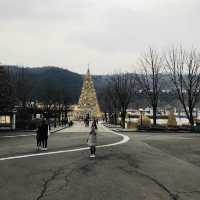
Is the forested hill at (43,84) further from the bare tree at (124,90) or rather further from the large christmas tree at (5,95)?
the large christmas tree at (5,95)

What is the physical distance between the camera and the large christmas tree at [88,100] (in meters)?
129

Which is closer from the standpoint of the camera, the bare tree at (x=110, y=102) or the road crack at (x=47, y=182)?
the road crack at (x=47, y=182)

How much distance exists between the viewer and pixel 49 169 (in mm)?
13336

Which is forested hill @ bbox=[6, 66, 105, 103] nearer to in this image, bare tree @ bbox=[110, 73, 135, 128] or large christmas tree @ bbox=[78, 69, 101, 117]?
large christmas tree @ bbox=[78, 69, 101, 117]

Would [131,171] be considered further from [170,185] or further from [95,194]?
[95,194]

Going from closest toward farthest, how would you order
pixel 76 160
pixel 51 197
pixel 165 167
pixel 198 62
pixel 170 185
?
pixel 51 197 → pixel 170 185 → pixel 165 167 → pixel 76 160 → pixel 198 62

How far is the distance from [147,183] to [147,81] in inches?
1678

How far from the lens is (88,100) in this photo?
129 meters

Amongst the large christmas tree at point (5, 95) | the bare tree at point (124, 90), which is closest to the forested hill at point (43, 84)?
the bare tree at point (124, 90)

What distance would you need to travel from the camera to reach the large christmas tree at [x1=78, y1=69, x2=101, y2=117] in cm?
12888

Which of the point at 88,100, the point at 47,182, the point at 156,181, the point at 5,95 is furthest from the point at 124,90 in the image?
the point at 88,100

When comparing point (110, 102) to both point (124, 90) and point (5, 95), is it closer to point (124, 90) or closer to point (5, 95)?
point (124, 90)

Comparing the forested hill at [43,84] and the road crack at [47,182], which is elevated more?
the forested hill at [43,84]

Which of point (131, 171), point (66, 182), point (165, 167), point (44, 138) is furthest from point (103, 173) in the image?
point (44, 138)
